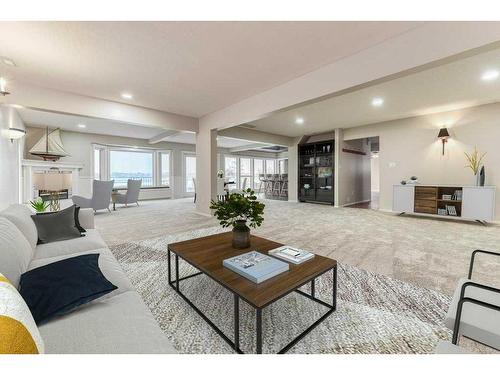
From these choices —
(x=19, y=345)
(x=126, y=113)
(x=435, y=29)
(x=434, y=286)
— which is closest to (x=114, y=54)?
(x=126, y=113)

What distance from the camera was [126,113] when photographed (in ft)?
14.4

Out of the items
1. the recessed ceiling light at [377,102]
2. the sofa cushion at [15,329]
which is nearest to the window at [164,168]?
the recessed ceiling light at [377,102]

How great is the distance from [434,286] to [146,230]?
13.3 ft

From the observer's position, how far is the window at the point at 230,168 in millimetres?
10961

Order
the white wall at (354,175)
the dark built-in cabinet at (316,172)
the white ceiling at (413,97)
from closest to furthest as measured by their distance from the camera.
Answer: the white ceiling at (413,97) < the white wall at (354,175) < the dark built-in cabinet at (316,172)

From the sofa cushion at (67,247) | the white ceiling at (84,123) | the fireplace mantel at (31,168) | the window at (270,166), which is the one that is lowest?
the sofa cushion at (67,247)

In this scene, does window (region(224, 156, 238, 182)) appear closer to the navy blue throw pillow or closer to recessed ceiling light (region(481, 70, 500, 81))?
recessed ceiling light (region(481, 70, 500, 81))

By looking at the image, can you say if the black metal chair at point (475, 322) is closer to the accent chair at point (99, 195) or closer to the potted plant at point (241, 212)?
the potted plant at point (241, 212)

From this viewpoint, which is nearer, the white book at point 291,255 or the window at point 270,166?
the white book at point 291,255

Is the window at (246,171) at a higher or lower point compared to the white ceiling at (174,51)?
lower

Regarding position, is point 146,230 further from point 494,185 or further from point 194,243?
point 494,185

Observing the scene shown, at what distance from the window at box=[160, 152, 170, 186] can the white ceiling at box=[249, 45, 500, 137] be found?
15.8 ft

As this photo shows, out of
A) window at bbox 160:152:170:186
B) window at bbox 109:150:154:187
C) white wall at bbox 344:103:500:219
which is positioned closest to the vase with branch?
white wall at bbox 344:103:500:219

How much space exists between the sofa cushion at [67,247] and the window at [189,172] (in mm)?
7739
